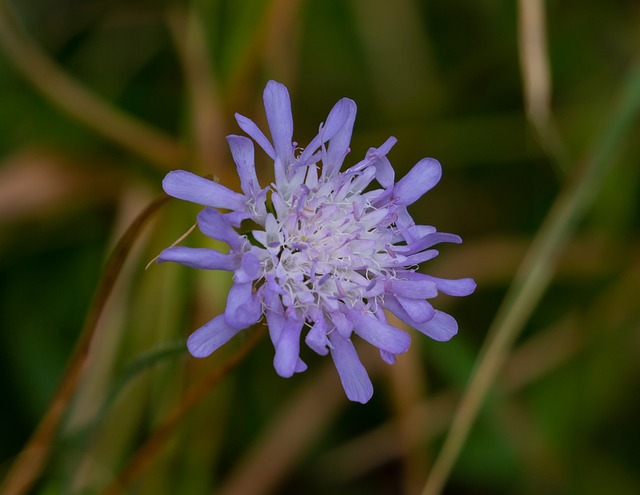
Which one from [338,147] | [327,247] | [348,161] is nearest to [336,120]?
[338,147]

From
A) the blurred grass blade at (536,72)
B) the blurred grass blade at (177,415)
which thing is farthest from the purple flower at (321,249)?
the blurred grass blade at (536,72)

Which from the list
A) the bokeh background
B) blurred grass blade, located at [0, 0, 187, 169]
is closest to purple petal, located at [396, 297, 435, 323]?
the bokeh background

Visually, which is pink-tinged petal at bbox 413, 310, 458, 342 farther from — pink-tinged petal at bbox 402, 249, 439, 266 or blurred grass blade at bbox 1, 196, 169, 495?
blurred grass blade at bbox 1, 196, 169, 495

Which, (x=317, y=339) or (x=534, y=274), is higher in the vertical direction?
(x=534, y=274)

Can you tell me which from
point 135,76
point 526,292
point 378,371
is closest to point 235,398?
point 378,371

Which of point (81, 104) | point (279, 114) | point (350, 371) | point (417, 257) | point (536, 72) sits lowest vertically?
point (350, 371)

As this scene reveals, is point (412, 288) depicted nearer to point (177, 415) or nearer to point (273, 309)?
point (273, 309)

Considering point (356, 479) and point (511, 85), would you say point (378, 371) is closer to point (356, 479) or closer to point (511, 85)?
point (356, 479)
